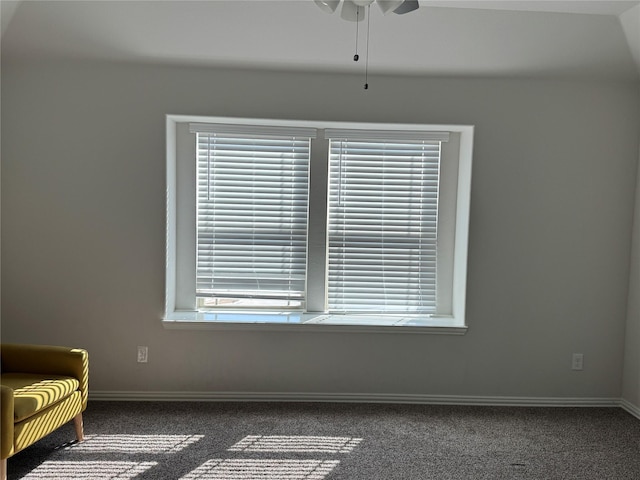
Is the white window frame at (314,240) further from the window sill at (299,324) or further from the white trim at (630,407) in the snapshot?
the white trim at (630,407)

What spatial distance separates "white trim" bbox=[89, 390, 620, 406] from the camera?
375 centimetres

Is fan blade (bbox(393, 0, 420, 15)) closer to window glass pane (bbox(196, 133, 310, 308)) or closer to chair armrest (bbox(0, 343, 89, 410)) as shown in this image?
window glass pane (bbox(196, 133, 310, 308))

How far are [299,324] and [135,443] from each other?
1.30 metres

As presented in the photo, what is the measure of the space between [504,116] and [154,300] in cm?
280

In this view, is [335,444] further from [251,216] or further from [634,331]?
[634,331]

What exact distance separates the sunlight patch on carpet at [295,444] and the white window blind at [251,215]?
1147 mm

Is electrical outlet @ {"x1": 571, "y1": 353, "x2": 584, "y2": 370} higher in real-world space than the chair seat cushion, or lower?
lower

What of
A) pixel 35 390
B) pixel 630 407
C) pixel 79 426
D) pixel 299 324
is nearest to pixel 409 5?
pixel 299 324

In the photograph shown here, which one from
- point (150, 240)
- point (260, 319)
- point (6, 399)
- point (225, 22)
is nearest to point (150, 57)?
point (225, 22)

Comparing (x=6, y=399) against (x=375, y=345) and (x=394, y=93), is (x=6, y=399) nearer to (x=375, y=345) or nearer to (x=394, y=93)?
(x=375, y=345)

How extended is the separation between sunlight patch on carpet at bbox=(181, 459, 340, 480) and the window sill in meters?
1.05

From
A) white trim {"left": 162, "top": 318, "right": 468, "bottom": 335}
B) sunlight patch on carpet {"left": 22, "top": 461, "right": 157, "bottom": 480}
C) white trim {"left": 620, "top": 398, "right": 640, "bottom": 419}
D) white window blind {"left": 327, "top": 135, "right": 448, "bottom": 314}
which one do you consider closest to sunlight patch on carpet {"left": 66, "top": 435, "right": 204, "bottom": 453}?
sunlight patch on carpet {"left": 22, "top": 461, "right": 157, "bottom": 480}

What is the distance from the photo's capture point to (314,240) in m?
3.98

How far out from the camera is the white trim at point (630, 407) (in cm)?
366
